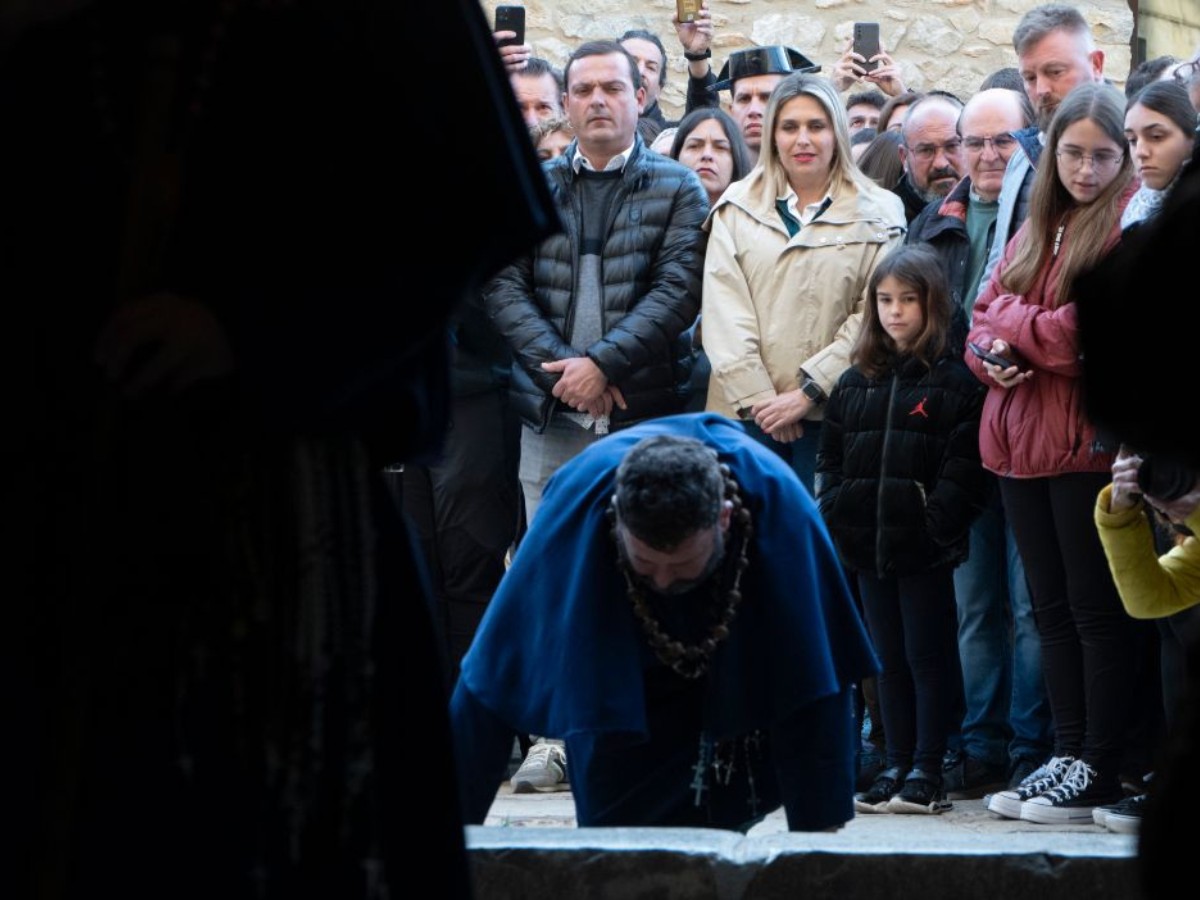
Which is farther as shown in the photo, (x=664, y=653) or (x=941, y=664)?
(x=941, y=664)

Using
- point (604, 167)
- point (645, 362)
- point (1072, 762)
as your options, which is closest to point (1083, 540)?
point (1072, 762)

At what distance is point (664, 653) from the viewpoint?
15.4ft

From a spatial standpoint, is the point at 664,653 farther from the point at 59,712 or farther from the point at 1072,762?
the point at 59,712

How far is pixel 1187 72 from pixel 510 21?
3344 millimetres

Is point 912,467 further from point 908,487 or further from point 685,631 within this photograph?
point 685,631

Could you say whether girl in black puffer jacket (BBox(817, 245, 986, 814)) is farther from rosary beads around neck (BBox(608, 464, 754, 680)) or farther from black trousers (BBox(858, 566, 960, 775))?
rosary beads around neck (BBox(608, 464, 754, 680))

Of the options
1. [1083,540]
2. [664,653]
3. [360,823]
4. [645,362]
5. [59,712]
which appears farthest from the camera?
[645,362]

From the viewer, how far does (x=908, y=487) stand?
620 cm

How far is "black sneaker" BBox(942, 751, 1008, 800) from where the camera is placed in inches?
249

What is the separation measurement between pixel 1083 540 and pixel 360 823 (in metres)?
4.10

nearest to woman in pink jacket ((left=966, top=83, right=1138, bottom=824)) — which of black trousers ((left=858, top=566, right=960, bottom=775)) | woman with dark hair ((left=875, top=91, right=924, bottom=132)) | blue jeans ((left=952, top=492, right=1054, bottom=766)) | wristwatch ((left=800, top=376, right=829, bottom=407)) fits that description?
blue jeans ((left=952, top=492, right=1054, bottom=766))

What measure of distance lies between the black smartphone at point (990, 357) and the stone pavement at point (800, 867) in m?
1.84

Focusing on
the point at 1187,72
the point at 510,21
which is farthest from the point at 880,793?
the point at 510,21

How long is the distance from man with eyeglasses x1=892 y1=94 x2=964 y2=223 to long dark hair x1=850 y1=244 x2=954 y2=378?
103 centimetres
